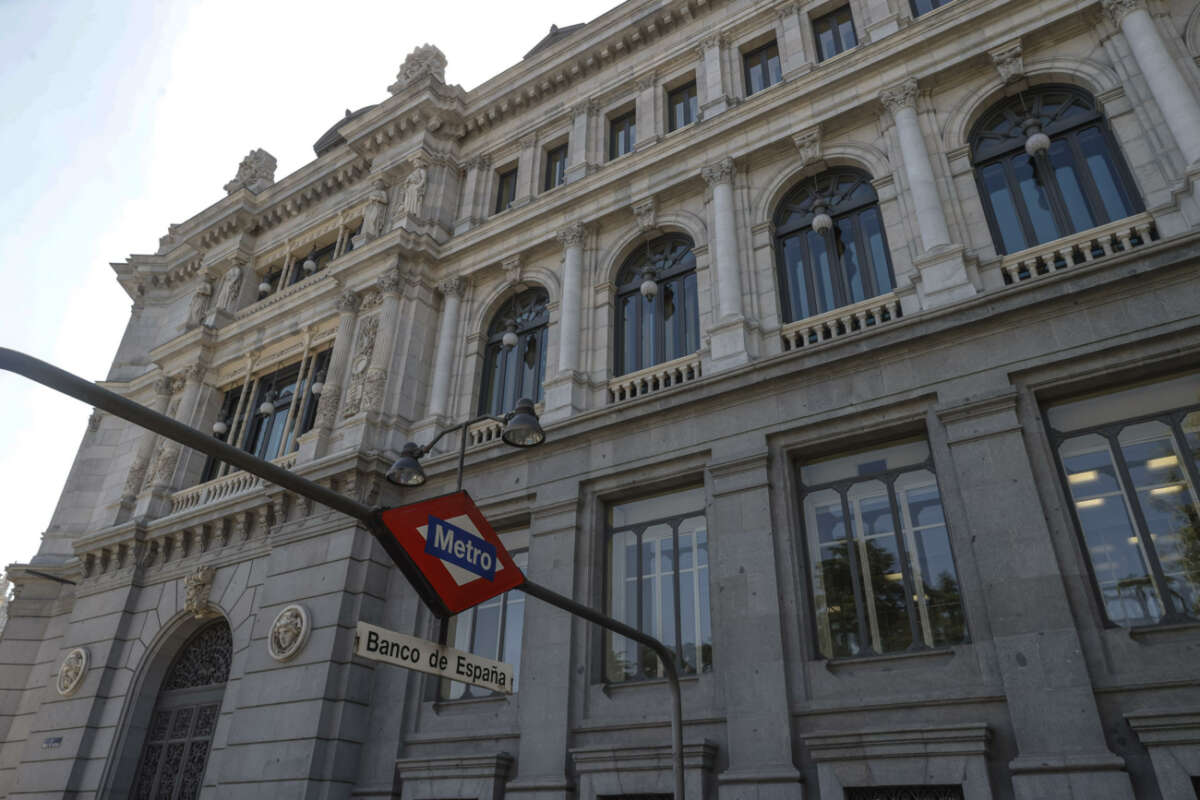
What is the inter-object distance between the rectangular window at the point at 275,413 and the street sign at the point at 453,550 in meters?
15.1

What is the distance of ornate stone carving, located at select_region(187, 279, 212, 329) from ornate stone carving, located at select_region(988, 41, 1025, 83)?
24412mm

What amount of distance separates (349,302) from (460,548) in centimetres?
1570

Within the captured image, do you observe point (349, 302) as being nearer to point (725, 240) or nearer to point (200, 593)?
point (200, 593)

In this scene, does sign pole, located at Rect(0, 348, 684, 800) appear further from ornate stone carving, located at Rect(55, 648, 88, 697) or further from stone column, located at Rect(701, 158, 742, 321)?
ornate stone carving, located at Rect(55, 648, 88, 697)

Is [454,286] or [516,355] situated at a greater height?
[454,286]

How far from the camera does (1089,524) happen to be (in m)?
11.2

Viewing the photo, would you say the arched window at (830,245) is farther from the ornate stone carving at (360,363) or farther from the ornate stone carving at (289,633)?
the ornate stone carving at (289,633)

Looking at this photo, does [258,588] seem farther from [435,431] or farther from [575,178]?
[575,178]

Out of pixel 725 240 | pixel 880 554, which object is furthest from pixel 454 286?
pixel 880 554

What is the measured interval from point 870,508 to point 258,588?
13842 mm

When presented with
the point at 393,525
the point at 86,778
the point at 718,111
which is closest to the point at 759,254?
the point at 718,111

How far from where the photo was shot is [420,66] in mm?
24453

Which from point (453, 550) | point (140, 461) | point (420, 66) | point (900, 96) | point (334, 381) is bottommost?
point (453, 550)

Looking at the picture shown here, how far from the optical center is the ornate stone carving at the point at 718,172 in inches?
679
